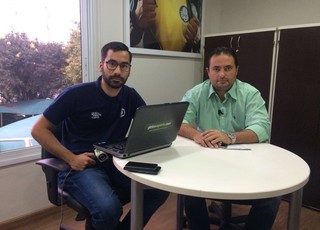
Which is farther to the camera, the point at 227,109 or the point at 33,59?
the point at 33,59

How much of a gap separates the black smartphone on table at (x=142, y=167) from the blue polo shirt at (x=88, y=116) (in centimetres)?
54

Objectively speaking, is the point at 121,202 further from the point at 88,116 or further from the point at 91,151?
the point at 88,116

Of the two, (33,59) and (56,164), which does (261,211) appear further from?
(33,59)

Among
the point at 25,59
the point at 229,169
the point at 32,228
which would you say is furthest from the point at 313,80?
the point at 32,228

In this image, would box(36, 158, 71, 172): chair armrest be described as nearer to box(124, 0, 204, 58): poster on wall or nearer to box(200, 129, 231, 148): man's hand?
box(200, 129, 231, 148): man's hand

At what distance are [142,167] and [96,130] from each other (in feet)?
2.04

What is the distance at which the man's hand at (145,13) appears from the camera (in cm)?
253

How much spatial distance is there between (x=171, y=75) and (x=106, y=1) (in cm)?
102

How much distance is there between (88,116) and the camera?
1.58 meters

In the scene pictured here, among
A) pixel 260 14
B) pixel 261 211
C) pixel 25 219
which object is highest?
pixel 260 14

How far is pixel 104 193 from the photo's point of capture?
133 cm

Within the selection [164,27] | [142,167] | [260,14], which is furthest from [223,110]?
[260,14]

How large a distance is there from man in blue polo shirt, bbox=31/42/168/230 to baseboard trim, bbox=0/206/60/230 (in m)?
0.87

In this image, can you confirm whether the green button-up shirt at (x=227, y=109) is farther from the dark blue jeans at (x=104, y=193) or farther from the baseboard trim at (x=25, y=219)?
the baseboard trim at (x=25, y=219)
